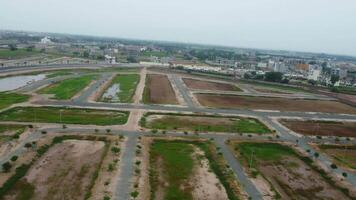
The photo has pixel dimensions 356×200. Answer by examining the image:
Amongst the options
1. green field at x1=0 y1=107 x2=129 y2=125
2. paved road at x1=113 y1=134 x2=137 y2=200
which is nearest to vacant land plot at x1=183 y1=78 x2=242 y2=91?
green field at x1=0 y1=107 x2=129 y2=125

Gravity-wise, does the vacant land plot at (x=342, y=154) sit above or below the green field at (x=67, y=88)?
above

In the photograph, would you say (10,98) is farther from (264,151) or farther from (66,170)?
(264,151)

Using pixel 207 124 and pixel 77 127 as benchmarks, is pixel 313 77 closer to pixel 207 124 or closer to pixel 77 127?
pixel 207 124

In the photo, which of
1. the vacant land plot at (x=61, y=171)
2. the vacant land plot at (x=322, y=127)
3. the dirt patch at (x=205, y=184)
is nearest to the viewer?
the vacant land plot at (x=61, y=171)

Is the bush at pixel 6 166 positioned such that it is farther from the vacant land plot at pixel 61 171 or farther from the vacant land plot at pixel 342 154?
the vacant land plot at pixel 342 154

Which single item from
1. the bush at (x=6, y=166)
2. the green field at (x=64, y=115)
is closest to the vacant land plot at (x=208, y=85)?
the green field at (x=64, y=115)

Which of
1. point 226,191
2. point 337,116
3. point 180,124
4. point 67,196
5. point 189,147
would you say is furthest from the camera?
point 337,116

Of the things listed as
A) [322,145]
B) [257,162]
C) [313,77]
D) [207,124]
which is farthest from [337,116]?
[313,77]
